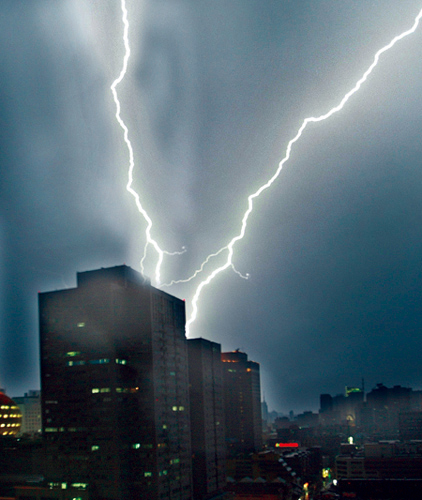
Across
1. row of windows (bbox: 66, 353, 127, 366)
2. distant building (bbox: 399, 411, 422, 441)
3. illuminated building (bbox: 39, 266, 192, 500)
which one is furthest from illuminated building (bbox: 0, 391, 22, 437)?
distant building (bbox: 399, 411, 422, 441)

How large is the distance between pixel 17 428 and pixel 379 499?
50.8 meters

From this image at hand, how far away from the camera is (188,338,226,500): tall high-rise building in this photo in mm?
65812

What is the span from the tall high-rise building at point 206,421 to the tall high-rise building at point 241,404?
112 ft

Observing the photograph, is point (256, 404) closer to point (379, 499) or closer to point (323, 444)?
point (323, 444)

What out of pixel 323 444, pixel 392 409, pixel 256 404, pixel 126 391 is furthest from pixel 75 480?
pixel 392 409

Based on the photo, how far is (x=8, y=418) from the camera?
84688mm

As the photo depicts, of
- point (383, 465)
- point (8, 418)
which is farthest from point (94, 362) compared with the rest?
point (383, 465)

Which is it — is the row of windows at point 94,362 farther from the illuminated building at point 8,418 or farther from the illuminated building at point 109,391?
the illuminated building at point 8,418

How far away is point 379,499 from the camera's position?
6931 centimetres

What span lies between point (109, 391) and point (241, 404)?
6534cm

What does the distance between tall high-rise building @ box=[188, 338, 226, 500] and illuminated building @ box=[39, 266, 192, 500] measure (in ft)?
37.0

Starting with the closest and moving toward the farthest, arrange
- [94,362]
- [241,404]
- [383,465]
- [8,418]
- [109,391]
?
[109,391] → [94,362] → [383,465] → [8,418] → [241,404]

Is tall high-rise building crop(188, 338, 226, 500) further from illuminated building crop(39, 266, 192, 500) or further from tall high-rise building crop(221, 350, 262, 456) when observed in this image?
tall high-rise building crop(221, 350, 262, 456)

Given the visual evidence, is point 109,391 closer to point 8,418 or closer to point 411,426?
point 8,418
